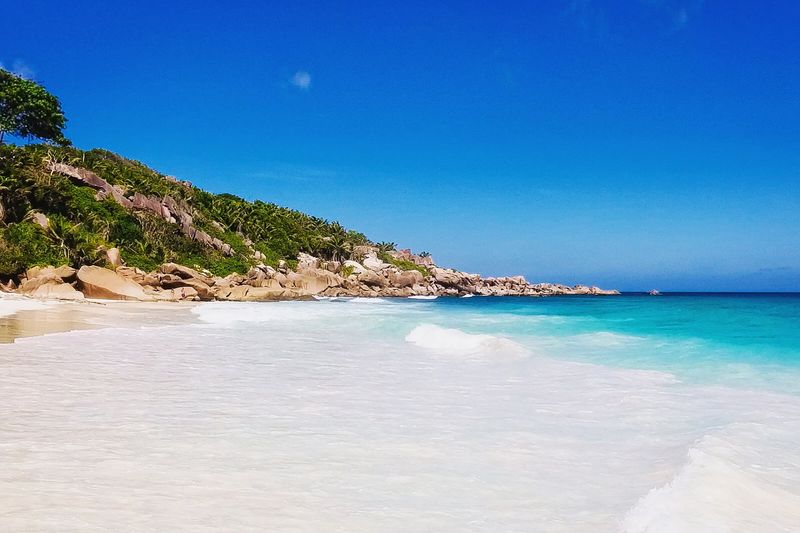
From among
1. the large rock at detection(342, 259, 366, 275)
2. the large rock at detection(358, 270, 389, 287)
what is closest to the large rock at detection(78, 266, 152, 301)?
the large rock at detection(358, 270, 389, 287)

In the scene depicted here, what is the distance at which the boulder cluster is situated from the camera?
2819 centimetres

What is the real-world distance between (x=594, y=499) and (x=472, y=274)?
280 feet

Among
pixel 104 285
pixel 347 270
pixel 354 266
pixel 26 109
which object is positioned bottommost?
pixel 104 285

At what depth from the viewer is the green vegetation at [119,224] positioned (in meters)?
33.2

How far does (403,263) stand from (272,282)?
39.4 m

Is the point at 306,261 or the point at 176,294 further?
the point at 306,261

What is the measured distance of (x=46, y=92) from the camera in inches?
1886

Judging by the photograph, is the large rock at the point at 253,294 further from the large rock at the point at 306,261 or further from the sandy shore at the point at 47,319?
the large rock at the point at 306,261

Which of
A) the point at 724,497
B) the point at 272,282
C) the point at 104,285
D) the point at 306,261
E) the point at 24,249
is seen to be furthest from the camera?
the point at 306,261

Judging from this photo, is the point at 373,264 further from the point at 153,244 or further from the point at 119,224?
the point at 119,224

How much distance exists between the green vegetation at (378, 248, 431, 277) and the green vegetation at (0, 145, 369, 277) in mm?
11166

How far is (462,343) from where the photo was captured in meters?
14.1

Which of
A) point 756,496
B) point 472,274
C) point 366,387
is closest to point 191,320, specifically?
point 366,387

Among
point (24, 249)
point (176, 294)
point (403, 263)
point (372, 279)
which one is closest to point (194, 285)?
point (176, 294)
